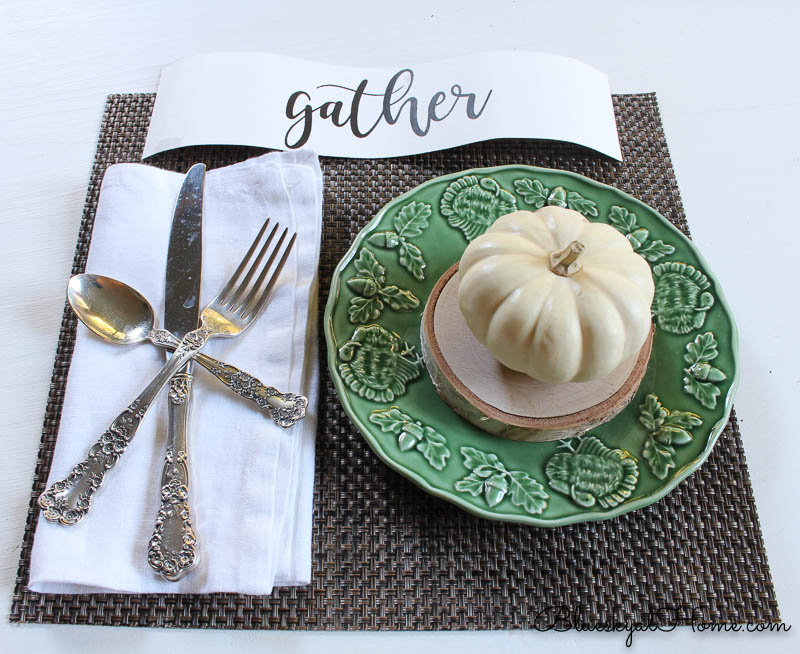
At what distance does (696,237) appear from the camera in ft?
2.60

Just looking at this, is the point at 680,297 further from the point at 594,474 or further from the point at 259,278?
the point at 259,278

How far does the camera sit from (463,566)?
585mm

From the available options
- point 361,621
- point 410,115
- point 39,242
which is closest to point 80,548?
point 361,621

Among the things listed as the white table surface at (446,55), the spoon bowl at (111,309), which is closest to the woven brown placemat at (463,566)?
the white table surface at (446,55)

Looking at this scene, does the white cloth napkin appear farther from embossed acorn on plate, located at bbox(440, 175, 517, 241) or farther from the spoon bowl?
embossed acorn on plate, located at bbox(440, 175, 517, 241)

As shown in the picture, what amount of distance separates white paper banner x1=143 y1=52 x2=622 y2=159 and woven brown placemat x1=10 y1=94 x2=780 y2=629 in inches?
14.8

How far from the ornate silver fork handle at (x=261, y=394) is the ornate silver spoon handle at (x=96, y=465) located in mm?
37

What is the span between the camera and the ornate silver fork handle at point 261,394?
0.59m

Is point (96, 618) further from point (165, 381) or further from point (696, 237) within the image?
point (696, 237)

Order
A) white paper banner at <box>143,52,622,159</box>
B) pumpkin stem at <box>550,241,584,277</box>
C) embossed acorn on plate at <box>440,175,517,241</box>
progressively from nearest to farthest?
pumpkin stem at <box>550,241,584,277</box> < embossed acorn on plate at <box>440,175,517,241</box> < white paper banner at <box>143,52,622,159</box>

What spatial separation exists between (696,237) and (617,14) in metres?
0.44

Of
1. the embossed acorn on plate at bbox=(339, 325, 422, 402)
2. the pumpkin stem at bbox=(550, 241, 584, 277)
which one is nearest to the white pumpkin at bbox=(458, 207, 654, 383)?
the pumpkin stem at bbox=(550, 241, 584, 277)

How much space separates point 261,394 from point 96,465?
0.17 metres

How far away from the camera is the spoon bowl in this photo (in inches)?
24.3
